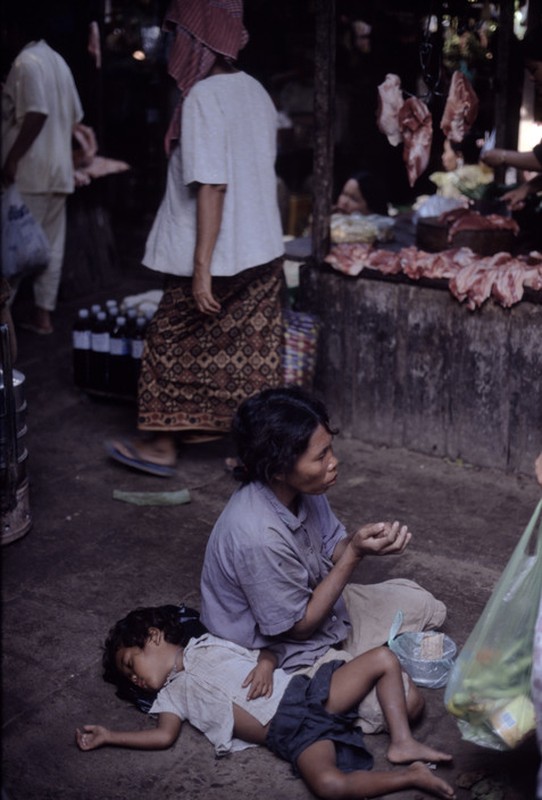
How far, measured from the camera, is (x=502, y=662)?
3.15 metres

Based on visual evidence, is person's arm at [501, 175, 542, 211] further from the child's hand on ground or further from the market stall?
the child's hand on ground

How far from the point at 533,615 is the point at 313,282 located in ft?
10.5

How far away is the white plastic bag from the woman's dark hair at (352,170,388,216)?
255cm

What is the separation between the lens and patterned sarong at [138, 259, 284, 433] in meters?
5.38

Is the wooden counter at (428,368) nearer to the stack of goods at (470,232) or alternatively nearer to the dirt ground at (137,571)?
the dirt ground at (137,571)

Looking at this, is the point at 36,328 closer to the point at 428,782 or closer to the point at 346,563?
the point at 346,563

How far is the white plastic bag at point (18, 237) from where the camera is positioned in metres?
7.15

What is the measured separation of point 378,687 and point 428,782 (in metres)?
0.35

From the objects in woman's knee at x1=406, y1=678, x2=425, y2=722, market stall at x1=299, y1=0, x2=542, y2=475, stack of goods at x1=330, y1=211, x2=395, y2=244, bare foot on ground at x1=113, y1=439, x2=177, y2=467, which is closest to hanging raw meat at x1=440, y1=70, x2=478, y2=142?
market stall at x1=299, y1=0, x2=542, y2=475

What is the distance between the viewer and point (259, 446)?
11.5 ft

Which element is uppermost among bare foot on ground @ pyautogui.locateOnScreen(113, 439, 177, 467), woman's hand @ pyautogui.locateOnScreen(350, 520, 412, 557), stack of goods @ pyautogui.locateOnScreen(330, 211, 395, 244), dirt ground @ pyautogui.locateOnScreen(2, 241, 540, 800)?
stack of goods @ pyautogui.locateOnScreen(330, 211, 395, 244)

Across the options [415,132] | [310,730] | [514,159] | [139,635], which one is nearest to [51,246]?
[415,132]

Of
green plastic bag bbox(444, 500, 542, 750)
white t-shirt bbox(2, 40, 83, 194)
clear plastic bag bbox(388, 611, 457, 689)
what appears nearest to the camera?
green plastic bag bbox(444, 500, 542, 750)

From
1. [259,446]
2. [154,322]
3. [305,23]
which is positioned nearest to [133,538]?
[154,322]
